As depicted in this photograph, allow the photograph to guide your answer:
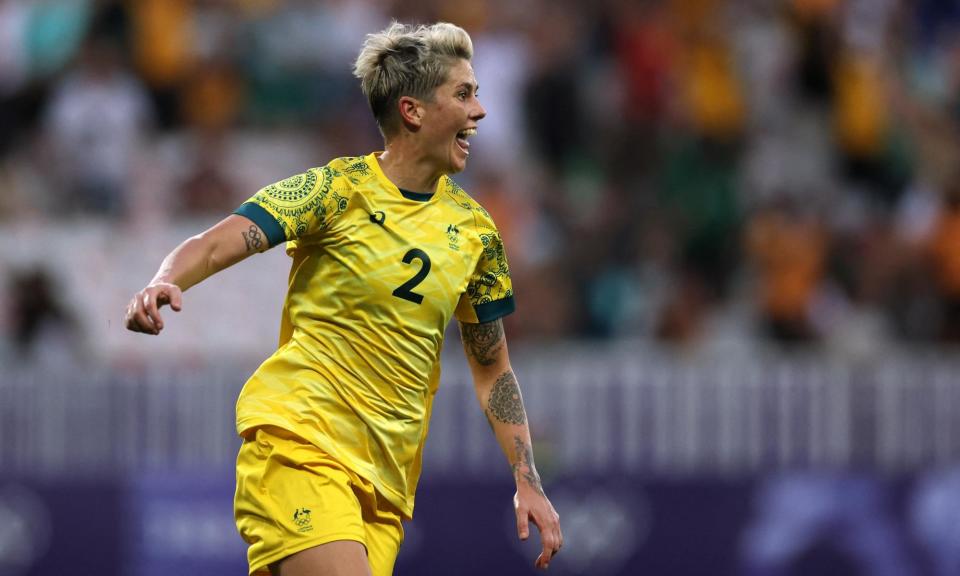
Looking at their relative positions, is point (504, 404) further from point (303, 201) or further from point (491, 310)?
point (303, 201)

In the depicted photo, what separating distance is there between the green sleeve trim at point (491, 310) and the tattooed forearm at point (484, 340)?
0.03m

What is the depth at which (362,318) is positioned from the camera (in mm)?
5949

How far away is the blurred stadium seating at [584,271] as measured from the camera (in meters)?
10.5

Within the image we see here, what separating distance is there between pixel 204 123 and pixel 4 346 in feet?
7.84

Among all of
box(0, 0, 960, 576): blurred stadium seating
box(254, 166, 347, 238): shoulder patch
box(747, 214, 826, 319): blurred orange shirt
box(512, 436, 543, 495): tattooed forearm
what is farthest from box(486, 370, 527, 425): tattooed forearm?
box(747, 214, 826, 319): blurred orange shirt

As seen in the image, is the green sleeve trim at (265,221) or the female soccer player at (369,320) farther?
the female soccer player at (369,320)

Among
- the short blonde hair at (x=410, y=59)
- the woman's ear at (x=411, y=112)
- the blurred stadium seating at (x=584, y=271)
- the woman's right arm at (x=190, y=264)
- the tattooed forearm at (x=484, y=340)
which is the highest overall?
the short blonde hair at (x=410, y=59)

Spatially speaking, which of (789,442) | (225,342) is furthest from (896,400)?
(225,342)

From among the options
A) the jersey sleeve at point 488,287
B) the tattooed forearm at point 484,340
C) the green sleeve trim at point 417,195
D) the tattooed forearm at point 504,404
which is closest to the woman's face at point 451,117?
the green sleeve trim at point 417,195

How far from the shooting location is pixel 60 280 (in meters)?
11.6

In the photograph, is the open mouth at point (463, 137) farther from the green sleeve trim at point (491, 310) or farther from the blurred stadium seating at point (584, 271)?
the blurred stadium seating at point (584, 271)

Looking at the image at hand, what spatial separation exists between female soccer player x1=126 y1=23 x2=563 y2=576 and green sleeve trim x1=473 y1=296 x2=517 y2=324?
0.11ft

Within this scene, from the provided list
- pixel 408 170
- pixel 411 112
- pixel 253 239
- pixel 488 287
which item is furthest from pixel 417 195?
pixel 253 239

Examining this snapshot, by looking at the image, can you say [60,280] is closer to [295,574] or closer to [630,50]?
[630,50]
